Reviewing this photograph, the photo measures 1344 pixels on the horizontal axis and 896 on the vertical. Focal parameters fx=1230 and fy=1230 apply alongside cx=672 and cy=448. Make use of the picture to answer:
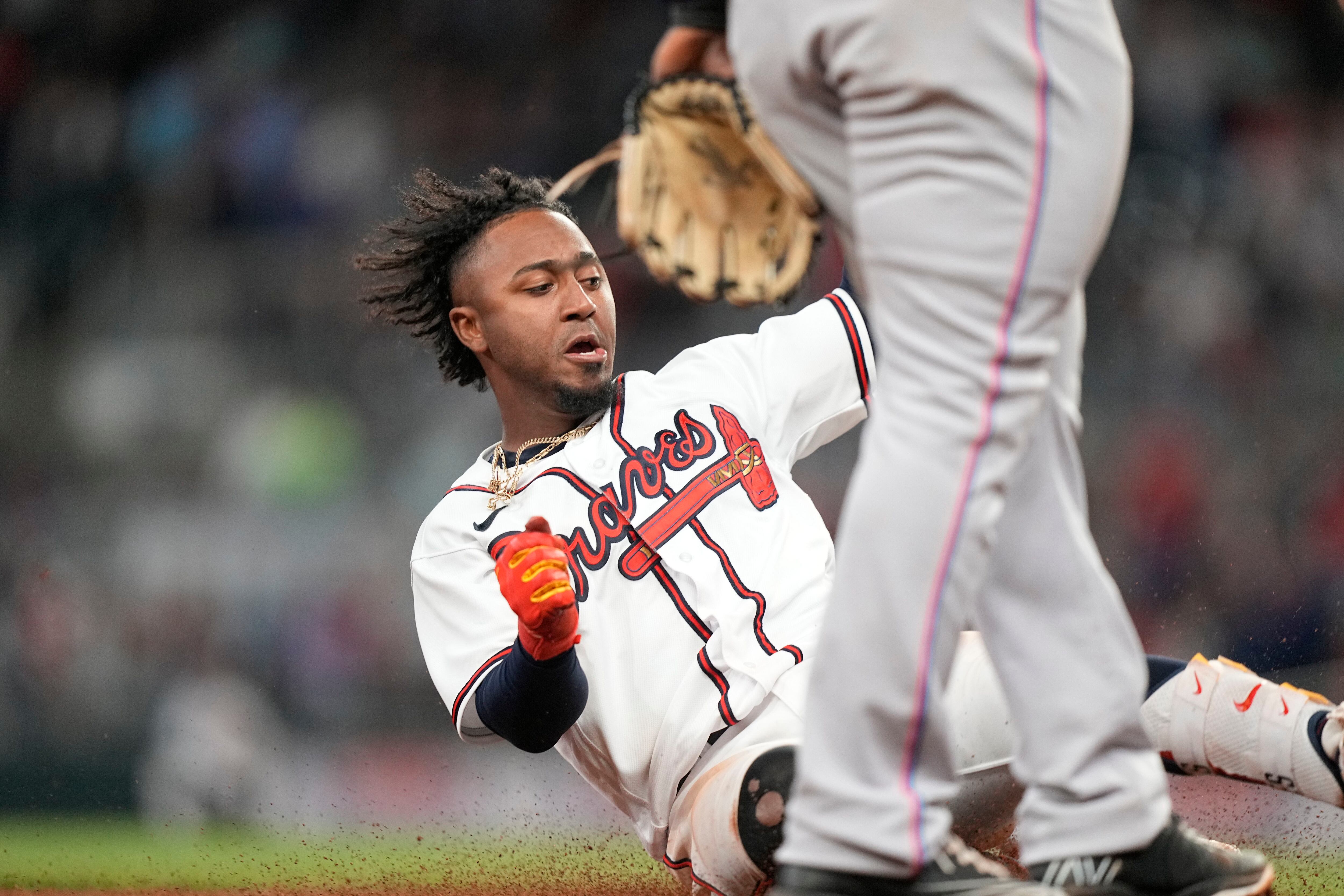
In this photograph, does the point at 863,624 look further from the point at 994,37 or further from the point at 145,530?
the point at 145,530

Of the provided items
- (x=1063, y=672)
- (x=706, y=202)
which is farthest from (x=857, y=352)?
(x=1063, y=672)

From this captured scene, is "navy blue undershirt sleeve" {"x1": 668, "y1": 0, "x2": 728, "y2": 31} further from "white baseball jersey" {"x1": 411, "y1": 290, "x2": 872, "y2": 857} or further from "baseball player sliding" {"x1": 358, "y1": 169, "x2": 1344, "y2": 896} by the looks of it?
"white baseball jersey" {"x1": 411, "y1": 290, "x2": 872, "y2": 857}

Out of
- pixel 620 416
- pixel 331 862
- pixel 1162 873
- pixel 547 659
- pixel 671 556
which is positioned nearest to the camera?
pixel 1162 873

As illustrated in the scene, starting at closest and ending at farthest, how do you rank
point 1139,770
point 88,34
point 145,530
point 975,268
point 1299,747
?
point 975,268
point 1139,770
point 1299,747
point 145,530
point 88,34

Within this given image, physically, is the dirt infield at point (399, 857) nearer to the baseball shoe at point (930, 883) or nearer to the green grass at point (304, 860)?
the green grass at point (304, 860)

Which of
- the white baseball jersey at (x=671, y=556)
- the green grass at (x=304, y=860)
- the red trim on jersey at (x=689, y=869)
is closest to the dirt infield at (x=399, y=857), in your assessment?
the green grass at (x=304, y=860)

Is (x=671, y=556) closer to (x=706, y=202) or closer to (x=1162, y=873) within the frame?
(x=706, y=202)

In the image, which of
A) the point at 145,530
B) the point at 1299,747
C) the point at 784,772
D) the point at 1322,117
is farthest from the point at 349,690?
the point at 1322,117
